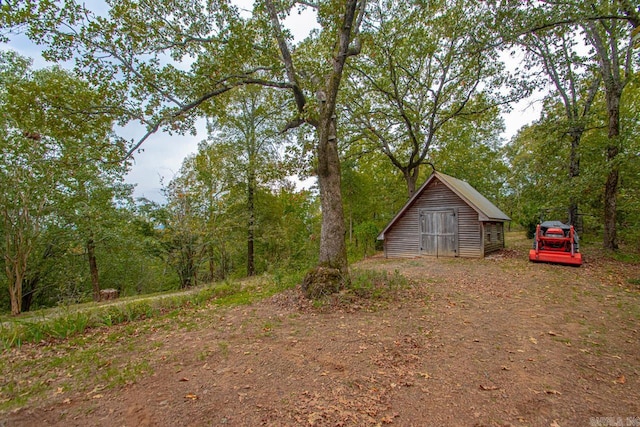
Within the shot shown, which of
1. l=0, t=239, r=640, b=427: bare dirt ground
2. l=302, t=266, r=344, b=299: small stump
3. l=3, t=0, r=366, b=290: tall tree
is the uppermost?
l=3, t=0, r=366, b=290: tall tree

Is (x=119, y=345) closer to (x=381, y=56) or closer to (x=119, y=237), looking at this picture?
(x=119, y=237)

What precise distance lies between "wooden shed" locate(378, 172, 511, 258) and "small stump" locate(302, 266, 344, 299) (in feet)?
31.7

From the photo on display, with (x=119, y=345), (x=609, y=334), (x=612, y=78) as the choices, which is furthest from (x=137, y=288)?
(x=612, y=78)

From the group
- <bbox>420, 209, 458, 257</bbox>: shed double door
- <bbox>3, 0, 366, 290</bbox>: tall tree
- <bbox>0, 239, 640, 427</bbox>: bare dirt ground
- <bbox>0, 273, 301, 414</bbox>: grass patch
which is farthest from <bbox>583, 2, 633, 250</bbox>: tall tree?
<bbox>0, 273, 301, 414</bbox>: grass patch

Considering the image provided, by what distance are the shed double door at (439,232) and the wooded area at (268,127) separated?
3211mm

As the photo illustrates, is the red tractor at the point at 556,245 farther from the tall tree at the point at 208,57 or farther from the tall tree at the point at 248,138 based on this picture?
the tall tree at the point at 248,138

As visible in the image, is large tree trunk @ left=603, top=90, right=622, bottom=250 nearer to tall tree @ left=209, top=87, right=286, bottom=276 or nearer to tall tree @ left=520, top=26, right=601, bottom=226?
tall tree @ left=520, top=26, right=601, bottom=226

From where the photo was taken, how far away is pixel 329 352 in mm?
3648

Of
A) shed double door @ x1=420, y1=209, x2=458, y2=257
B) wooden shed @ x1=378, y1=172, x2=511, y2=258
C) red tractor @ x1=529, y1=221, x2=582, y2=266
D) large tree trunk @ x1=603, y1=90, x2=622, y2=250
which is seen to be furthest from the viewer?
shed double door @ x1=420, y1=209, x2=458, y2=257

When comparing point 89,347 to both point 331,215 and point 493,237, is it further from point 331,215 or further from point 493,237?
point 493,237

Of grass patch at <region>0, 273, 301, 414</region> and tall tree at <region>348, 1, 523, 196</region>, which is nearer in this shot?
grass patch at <region>0, 273, 301, 414</region>

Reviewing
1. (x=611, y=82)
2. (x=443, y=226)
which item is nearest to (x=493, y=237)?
(x=443, y=226)

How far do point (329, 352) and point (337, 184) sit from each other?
3.88 metres

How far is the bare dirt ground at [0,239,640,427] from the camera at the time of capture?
8.10 feet
